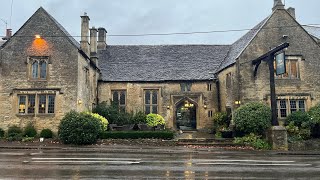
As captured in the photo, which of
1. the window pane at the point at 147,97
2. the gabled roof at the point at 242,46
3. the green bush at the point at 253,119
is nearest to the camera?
the green bush at the point at 253,119

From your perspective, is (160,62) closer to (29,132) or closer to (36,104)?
(36,104)

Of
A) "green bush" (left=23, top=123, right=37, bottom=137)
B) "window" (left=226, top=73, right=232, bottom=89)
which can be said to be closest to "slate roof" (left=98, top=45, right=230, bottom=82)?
"window" (left=226, top=73, right=232, bottom=89)

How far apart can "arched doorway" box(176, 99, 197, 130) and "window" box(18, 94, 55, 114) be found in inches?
449

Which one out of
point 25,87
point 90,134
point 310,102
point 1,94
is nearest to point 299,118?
point 310,102

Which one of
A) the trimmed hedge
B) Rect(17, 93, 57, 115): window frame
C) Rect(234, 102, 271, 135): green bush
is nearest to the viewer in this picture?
Rect(234, 102, 271, 135): green bush

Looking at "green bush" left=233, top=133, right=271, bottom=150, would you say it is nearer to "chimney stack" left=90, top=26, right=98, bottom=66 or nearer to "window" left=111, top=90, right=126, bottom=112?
"window" left=111, top=90, right=126, bottom=112

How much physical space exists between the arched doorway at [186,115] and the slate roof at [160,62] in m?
2.57

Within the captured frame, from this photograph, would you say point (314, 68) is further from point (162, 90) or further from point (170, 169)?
point (170, 169)

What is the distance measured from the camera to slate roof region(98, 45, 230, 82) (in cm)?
3030

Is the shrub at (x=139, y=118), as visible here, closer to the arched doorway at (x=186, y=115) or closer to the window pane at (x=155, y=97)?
the window pane at (x=155, y=97)

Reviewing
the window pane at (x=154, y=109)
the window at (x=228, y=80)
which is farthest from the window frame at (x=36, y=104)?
the window at (x=228, y=80)

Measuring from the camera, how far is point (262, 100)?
85.0 ft

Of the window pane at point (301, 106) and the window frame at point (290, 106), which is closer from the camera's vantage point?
the window frame at point (290, 106)

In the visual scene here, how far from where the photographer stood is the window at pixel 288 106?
2614 centimetres
